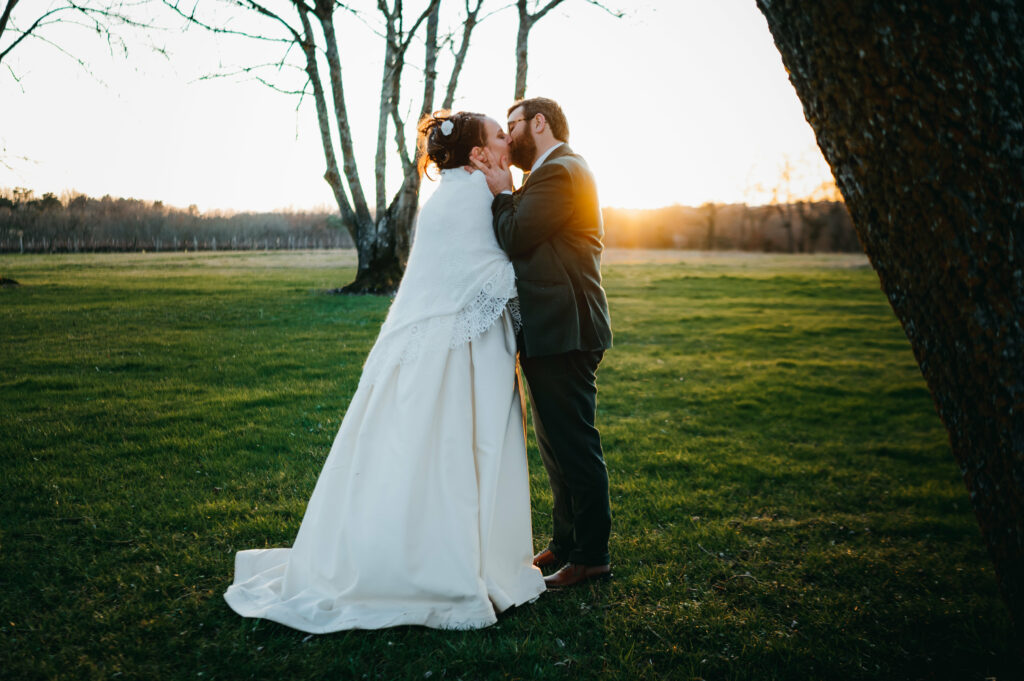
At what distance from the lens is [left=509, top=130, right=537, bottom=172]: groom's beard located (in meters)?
3.62

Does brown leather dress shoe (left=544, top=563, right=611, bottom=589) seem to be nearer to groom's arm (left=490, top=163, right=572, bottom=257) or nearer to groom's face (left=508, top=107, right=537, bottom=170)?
groom's arm (left=490, top=163, right=572, bottom=257)

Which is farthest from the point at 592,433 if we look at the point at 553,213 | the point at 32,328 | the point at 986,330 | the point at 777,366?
the point at 32,328

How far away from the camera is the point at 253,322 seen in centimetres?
1318

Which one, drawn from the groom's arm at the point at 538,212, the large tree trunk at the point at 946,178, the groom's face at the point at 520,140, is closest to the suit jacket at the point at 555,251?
the groom's arm at the point at 538,212

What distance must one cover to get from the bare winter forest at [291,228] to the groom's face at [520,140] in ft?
117

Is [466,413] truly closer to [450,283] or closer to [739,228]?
[450,283]

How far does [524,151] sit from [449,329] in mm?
1117

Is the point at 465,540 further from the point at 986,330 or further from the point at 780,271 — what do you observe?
the point at 780,271

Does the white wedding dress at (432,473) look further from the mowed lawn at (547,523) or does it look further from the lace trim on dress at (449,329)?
the mowed lawn at (547,523)

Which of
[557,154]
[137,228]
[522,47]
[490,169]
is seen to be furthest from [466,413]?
[137,228]

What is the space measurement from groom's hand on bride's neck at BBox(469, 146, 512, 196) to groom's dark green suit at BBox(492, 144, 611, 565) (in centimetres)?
8

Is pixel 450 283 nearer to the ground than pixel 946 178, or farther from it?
nearer to the ground

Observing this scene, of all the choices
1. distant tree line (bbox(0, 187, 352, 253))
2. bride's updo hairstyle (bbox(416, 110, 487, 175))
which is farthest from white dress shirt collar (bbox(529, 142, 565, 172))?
distant tree line (bbox(0, 187, 352, 253))

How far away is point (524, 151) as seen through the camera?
366 cm
